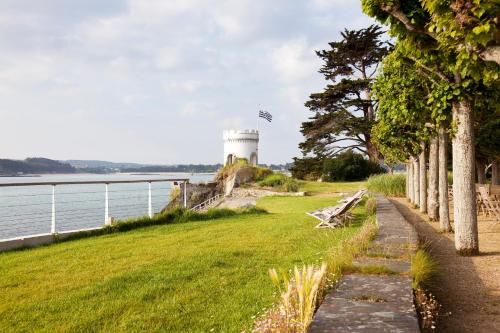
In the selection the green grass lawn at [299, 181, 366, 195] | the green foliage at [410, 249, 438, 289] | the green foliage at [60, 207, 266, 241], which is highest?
the green grass lawn at [299, 181, 366, 195]

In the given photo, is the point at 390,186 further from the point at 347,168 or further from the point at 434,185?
the point at 347,168

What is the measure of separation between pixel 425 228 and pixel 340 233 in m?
2.61

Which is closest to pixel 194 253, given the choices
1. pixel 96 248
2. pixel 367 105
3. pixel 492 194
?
pixel 96 248

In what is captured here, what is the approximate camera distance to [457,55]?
739 cm

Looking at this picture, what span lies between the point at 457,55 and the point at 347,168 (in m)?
32.2

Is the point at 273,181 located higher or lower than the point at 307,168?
lower

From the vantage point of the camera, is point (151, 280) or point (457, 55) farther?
point (457, 55)

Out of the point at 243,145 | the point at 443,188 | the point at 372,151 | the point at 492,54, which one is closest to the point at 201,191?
the point at 243,145

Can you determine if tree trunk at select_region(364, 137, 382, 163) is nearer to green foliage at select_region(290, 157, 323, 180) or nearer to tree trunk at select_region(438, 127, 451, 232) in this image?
green foliage at select_region(290, 157, 323, 180)

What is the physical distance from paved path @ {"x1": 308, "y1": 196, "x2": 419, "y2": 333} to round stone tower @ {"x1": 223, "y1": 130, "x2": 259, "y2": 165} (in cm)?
4740

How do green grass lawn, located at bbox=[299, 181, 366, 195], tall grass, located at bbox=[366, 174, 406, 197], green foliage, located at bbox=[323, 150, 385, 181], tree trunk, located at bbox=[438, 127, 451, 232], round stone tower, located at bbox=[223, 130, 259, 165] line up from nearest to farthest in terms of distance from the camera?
tree trunk, located at bbox=[438, 127, 451, 232] < tall grass, located at bbox=[366, 174, 406, 197] < green grass lawn, located at bbox=[299, 181, 366, 195] < green foliage, located at bbox=[323, 150, 385, 181] < round stone tower, located at bbox=[223, 130, 259, 165]

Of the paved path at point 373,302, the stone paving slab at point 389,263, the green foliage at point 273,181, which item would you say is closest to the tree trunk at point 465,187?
the paved path at point 373,302

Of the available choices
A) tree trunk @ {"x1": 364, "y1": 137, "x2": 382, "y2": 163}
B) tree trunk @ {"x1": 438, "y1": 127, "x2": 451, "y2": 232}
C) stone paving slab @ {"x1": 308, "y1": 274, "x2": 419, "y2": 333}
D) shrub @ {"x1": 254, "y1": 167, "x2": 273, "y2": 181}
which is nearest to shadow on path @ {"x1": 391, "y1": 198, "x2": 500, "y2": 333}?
stone paving slab @ {"x1": 308, "y1": 274, "x2": 419, "y2": 333}

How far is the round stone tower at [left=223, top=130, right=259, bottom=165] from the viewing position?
53188 millimetres
